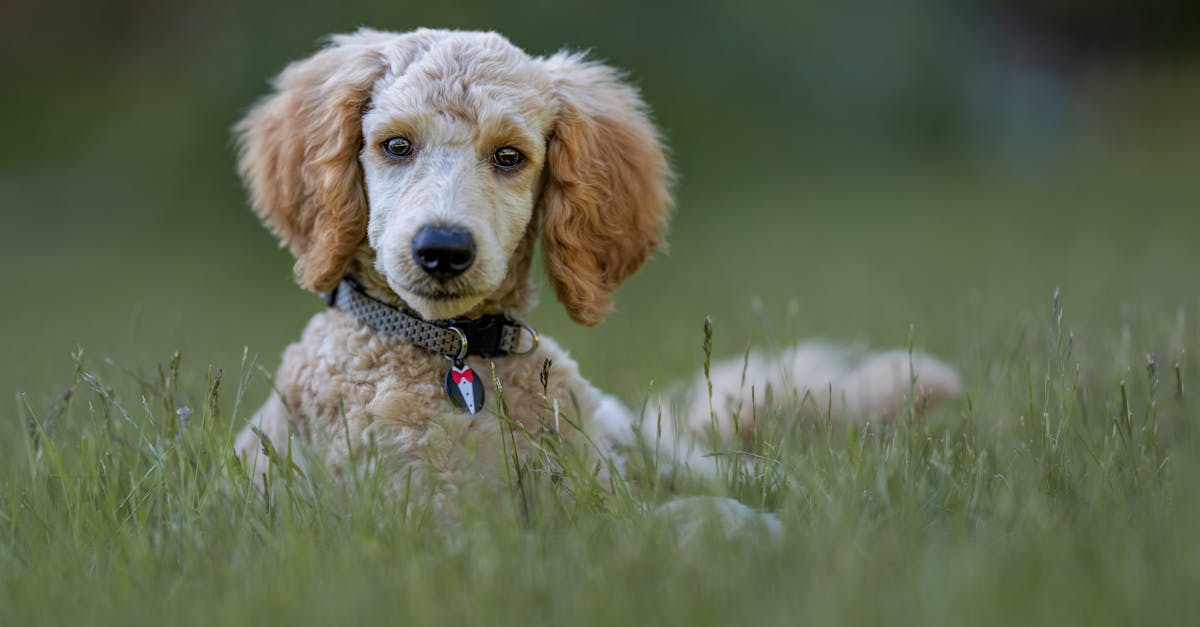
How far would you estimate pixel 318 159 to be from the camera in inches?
138

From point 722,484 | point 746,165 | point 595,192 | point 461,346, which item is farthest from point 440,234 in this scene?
point 746,165

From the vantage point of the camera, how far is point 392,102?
3.38m

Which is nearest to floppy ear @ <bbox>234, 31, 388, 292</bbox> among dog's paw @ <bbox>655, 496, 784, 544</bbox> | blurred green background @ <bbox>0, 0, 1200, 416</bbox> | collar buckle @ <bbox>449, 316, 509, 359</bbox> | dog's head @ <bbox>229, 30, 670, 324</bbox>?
dog's head @ <bbox>229, 30, 670, 324</bbox>

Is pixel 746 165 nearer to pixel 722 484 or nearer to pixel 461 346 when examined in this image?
pixel 461 346

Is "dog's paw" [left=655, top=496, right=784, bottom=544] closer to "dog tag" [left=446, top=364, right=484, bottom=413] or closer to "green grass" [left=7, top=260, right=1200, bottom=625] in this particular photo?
"green grass" [left=7, top=260, right=1200, bottom=625]

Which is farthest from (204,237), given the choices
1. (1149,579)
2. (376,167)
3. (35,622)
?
(1149,579)

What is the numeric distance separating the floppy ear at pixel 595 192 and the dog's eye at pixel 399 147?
1.44ft

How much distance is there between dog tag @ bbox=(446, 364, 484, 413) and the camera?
128 inches

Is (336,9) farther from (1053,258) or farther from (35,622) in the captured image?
(35,622)

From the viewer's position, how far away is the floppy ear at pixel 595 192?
3557mm

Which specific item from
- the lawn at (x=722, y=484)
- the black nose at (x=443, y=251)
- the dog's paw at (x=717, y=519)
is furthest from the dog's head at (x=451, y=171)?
the dog's paw at (x=717, y=519)

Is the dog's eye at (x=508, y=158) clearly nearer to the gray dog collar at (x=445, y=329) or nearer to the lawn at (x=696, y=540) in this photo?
the gray dog collar at (x=445, y=329)

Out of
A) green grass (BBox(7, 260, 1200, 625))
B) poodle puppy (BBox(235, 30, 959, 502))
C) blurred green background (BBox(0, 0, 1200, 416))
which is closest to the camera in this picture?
green grass (BBox(7, 260, 1200, 625))

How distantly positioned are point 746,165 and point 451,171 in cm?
1449
